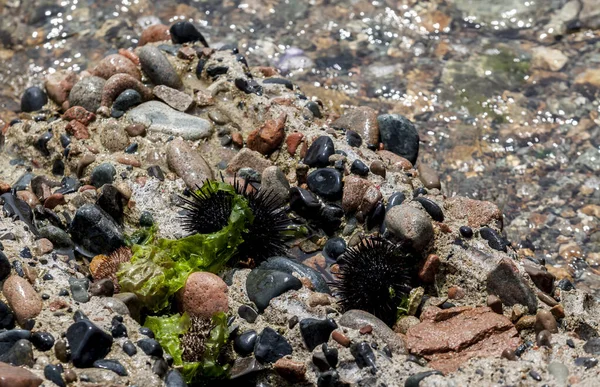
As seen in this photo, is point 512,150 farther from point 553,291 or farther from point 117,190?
point 117,190

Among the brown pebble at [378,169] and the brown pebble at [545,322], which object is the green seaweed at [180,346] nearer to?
the brown pebble at [378,169]

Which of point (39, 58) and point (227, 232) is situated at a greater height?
point (227, 232)

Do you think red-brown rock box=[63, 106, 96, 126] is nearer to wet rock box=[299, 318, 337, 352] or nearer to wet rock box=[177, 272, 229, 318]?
wet rock box=[177, 272, 229, 318]

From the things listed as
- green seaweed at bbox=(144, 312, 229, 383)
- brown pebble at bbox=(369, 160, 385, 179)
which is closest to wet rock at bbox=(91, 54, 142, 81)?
brown pebble at bbox=(369, 160, 385, 179)

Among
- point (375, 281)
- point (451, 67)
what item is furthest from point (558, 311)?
point (451, 67)

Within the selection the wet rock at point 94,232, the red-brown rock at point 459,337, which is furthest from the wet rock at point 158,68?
the red-brown rock at point 459,337

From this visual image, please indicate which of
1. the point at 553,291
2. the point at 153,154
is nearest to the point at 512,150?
the point at 553,291
